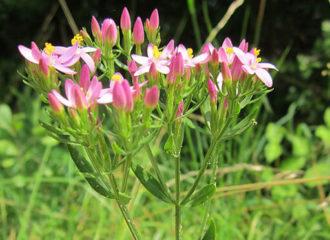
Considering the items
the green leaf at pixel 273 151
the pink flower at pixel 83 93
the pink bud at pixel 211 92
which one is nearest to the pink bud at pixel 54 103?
the pink flower at pixel 83 93

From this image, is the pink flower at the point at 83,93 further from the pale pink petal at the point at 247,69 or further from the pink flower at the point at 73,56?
the pale pink petal at the point at 247,69

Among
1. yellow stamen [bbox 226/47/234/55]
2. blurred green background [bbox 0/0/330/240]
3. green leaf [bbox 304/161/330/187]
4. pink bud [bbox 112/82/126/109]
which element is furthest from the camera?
green leaf [bbox 304/161/330/187]

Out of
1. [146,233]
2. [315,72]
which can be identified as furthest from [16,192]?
[315,72]

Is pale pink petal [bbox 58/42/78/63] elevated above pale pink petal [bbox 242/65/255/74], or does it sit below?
below

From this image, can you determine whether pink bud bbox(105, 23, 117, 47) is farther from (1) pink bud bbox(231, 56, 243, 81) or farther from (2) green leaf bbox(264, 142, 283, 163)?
(2) green leaf bbox(264, 142, 283, 163)

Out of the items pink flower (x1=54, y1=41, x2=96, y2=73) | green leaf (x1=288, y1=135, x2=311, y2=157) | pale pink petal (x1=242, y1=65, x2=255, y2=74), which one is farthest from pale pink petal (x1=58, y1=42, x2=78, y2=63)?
green leaf (x1=288, y1=135, x2=311, y2=157)

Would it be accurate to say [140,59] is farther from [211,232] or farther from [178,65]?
[211,232]

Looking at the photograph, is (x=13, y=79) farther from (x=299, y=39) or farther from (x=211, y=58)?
(x=211, y=58)
